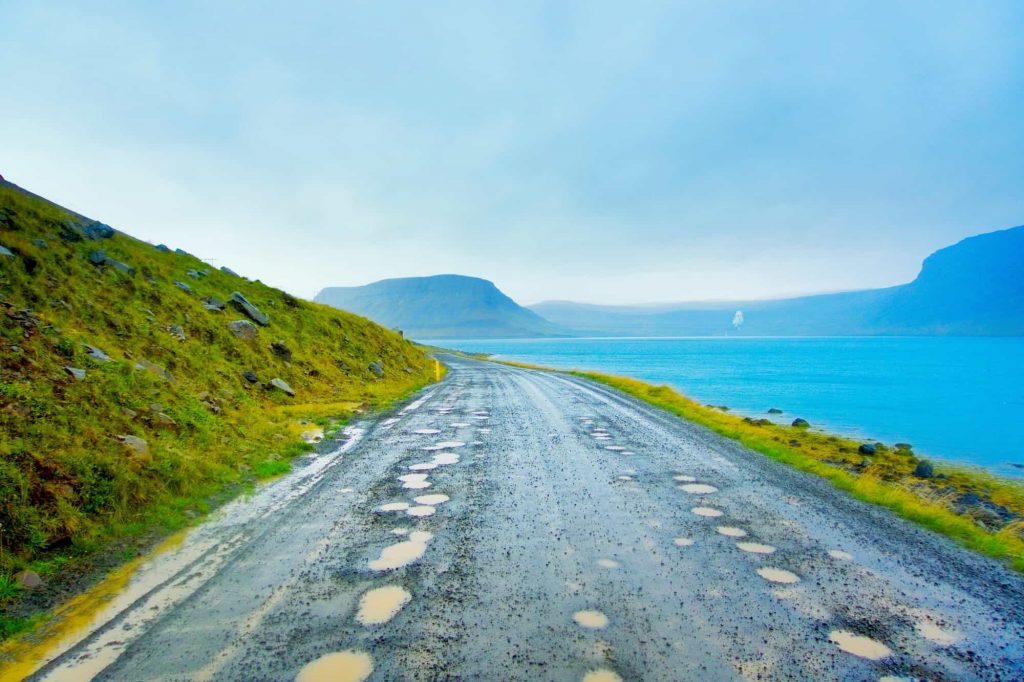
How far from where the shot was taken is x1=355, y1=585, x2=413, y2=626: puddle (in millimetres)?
3723

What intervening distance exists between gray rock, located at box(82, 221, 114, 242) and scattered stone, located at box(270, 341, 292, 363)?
6.92 m

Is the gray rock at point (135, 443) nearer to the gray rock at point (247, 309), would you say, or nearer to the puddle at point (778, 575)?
the puddle at point (778, 575)

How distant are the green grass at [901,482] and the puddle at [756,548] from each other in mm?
2598

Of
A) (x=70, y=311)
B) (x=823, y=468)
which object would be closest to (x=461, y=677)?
(x=823, y=468)

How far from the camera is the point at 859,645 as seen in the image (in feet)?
11.5

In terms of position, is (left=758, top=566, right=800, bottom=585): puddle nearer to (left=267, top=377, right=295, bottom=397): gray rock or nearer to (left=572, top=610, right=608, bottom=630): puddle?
(left=572, top=610, right=608, bottom=630): puddle

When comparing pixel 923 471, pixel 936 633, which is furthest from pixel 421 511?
pixel 923 471

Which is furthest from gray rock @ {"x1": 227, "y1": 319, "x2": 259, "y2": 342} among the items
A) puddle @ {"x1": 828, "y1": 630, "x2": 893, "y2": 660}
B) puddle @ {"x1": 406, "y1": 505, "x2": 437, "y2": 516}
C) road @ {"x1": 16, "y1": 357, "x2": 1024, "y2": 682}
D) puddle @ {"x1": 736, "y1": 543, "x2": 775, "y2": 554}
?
puddle @ {"x1": 828, "y1": 630, "x2": 893, "y2": 660}

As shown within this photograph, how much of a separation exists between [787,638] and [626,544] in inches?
73.9

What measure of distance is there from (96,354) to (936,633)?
39.6 ft

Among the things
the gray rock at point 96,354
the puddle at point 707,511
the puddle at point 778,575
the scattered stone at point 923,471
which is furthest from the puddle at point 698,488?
the scattered stone at point 923,471

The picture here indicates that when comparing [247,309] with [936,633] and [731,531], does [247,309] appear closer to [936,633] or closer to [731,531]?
[731,531]

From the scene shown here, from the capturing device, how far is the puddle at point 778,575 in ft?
14.7

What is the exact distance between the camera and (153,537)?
5355mm
